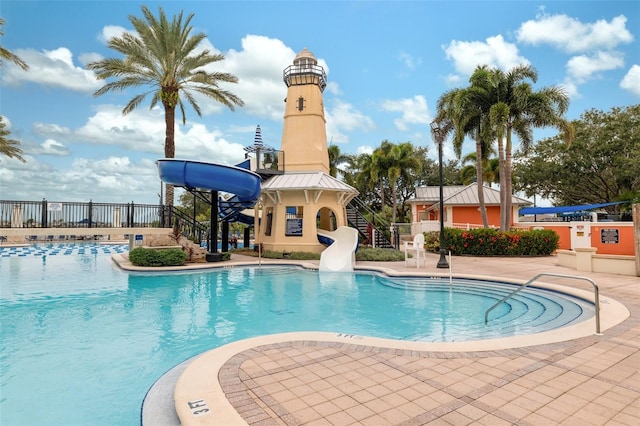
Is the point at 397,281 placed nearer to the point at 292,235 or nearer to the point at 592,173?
the point at 292,235

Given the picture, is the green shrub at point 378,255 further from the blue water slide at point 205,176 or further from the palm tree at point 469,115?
the palm tree at point 469,115

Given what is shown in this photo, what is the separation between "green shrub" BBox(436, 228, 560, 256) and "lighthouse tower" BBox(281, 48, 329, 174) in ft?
33.2

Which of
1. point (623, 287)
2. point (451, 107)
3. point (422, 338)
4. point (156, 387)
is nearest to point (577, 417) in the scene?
point (422, 338)

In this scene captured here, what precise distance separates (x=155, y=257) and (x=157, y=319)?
8363mm

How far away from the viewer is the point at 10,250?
2373cm

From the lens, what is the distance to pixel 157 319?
7.68 m

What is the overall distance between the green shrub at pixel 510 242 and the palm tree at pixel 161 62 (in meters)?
17.4

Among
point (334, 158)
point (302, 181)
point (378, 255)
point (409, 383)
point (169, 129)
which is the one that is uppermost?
point (334, 158)

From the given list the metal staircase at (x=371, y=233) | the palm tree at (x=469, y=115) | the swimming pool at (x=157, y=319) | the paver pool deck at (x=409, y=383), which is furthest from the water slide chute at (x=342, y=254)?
the paver pool deck at (x=409, y=383)

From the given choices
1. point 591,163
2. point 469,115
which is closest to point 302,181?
point 469,115

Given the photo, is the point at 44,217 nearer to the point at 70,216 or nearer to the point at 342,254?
the point at 70,216

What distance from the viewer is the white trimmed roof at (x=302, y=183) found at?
63.5 feet

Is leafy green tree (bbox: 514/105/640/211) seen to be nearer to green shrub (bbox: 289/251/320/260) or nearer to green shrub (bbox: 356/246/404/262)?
green shrub (bbox: 356/246/404/262)

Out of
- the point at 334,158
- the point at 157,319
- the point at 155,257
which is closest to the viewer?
the point at 157,319
